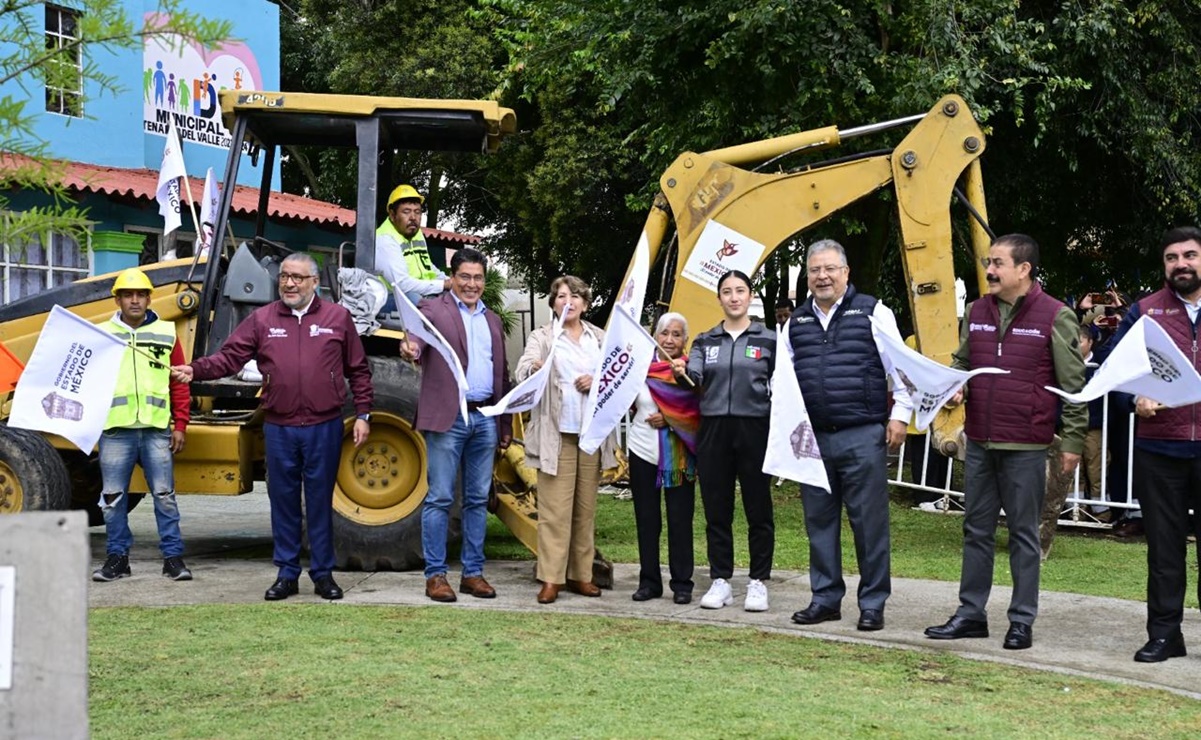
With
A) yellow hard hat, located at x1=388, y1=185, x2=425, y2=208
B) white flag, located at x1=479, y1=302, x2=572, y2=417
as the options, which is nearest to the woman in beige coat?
white flag, located at x1=479, y1=302, x2=572, y2=417

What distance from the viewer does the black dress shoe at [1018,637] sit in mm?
7070

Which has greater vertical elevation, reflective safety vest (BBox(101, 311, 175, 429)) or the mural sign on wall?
A: the mural sign on wall

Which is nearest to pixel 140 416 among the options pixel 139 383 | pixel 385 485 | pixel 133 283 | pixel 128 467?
pixel 139 383

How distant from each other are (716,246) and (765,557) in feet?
10.2

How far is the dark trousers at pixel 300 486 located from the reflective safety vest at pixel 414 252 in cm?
122

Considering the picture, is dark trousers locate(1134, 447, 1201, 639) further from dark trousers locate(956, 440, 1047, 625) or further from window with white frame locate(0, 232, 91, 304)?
window with white frame locate(0, 232, 91, 304)

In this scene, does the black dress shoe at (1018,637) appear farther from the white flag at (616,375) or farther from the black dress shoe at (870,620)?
the white flag at (616,375)

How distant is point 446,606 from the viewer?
8094mm

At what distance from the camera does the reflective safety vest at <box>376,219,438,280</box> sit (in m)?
9.19

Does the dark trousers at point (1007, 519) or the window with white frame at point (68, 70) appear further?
the dark trousers at point (1007, 519)

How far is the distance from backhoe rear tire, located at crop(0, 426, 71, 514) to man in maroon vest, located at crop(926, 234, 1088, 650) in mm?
5156

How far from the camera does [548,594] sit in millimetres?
8328

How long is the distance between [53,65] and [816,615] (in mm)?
4851

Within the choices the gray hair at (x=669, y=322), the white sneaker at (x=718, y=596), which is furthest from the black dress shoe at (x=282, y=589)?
the gray hair at (x=669, y=322)
